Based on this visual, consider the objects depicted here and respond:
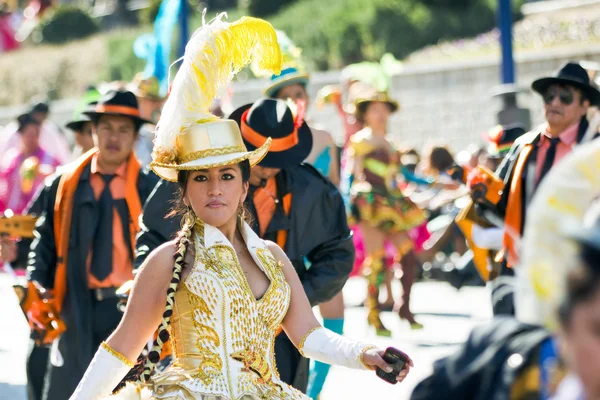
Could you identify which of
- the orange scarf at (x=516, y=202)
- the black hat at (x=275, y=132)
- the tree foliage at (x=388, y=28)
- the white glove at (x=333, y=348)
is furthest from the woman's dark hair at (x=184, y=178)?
the tree foliage at (x=388, y=28)

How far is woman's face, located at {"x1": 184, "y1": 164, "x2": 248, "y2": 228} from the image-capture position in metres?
4.52

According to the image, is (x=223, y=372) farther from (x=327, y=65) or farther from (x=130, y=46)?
(x=130, y=46)

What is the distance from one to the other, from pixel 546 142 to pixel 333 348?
2720 millimetres

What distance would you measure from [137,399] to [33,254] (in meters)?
2.87

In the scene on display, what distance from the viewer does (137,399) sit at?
418cm

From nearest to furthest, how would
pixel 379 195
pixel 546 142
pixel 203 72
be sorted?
pixel 203 72 < pixel 546 142 < pixel 379 195

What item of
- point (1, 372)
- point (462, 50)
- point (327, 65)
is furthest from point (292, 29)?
point (1, 372)

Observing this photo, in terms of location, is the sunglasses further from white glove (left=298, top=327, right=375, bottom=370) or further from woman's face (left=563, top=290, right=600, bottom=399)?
woman's face (left=563, top=290, right=600, bottom=399)

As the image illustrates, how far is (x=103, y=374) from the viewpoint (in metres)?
4.26

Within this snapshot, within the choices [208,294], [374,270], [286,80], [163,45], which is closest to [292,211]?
[208,294]

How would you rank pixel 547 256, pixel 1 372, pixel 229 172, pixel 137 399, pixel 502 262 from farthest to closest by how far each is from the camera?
pixel 1 372 < pixel 502 262 < pixel 229 172 < pixel 137 399 < pixel 547 256

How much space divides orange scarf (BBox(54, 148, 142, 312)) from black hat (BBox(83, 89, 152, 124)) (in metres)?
0.29

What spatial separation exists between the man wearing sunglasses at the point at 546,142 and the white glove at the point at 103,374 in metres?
2.69

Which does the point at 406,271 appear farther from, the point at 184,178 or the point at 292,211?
the point at 184,178
